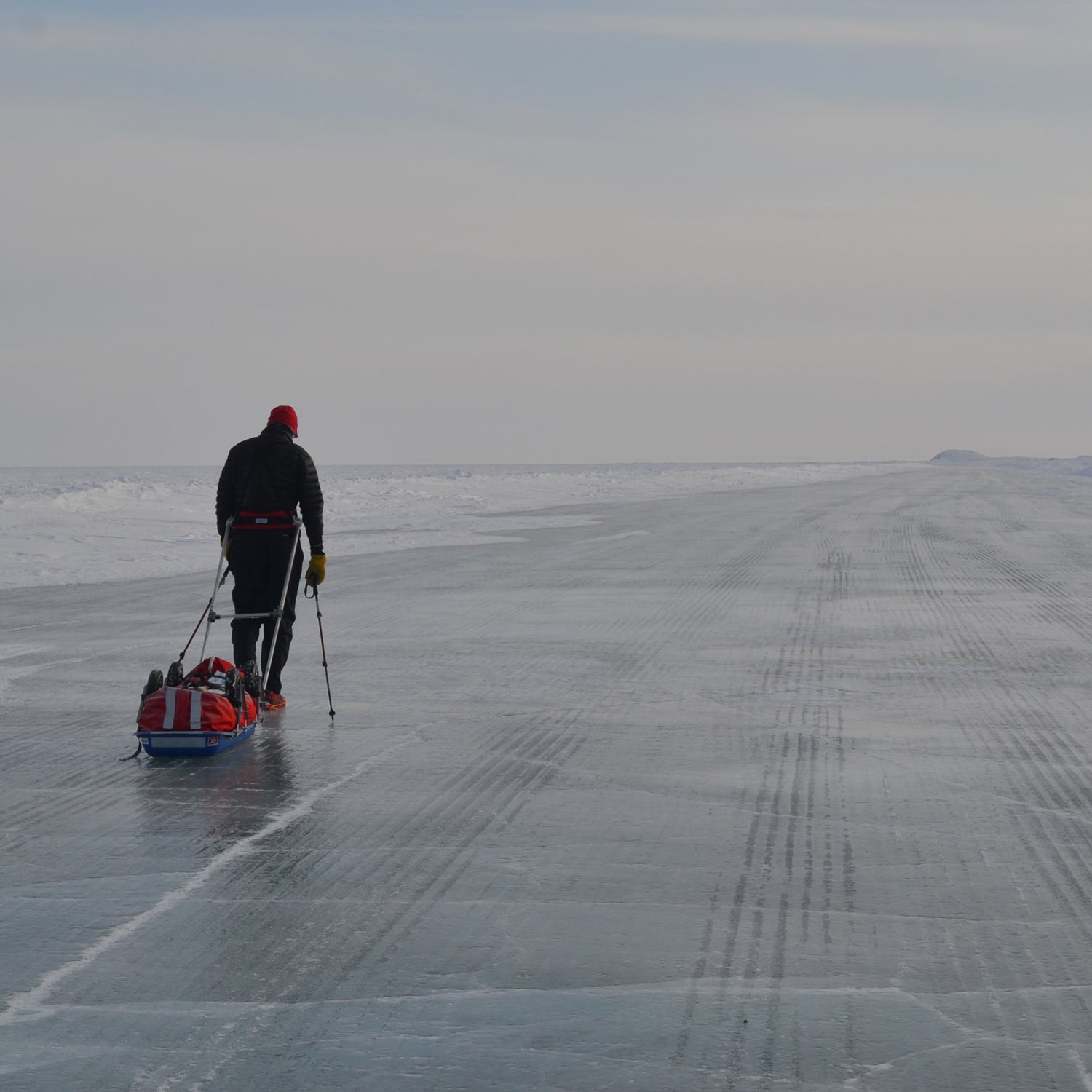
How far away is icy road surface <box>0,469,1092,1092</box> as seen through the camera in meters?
3.41

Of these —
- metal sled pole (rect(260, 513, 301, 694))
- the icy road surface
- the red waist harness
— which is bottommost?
the icy road surface

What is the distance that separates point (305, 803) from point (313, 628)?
698 centimetres

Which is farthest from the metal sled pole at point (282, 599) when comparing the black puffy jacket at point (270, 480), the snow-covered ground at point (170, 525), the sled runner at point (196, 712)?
the snow-covered ground at point (170, 525)

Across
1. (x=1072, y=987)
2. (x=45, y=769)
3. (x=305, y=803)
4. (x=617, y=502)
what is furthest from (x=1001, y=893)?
(x=617, y=502)

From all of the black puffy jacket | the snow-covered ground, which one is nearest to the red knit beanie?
the black puffy jacket

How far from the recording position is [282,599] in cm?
827

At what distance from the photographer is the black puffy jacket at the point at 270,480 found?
324 inches

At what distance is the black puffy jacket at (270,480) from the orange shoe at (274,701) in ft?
3.04

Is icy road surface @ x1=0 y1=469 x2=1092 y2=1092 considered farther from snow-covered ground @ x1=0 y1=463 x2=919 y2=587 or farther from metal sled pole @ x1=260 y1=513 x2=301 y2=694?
snow-covered ground @ x1=0 y1=463 x2=919 y2=587

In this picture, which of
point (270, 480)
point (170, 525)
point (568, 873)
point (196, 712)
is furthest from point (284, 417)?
point (170, 525)

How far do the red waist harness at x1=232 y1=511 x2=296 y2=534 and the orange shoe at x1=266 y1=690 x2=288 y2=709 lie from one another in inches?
40.0

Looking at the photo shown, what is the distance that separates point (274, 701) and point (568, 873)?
388 cm

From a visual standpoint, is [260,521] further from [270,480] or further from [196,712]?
[196,712]

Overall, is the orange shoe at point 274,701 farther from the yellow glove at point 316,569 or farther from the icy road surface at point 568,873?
the yellow glove at point 316,569
